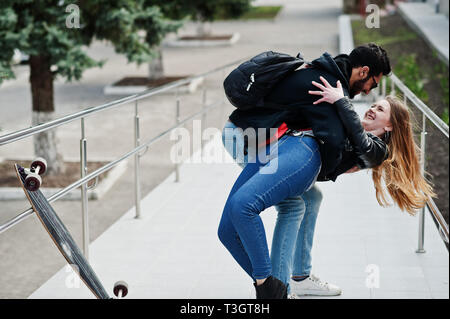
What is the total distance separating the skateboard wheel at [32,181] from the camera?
2.60 m

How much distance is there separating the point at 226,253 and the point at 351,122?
1926 millimetres

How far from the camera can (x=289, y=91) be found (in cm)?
263

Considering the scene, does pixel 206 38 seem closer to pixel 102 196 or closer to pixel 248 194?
pixel 102 196

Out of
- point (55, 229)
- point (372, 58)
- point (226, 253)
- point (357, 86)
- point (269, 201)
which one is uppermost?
point (372, 58)

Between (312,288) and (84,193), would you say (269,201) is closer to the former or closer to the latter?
(312,288)

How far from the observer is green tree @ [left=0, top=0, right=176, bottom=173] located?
773 centimetres

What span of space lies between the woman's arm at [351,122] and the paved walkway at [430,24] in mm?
11062

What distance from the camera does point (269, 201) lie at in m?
2.70

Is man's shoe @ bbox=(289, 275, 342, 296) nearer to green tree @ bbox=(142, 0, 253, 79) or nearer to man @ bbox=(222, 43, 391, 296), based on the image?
man @ bbox=(222, 43, 391, 296)

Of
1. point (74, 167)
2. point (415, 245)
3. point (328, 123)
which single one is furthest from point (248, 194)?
point (74, 167)

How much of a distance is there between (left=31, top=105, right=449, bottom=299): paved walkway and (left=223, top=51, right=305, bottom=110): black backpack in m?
1.38

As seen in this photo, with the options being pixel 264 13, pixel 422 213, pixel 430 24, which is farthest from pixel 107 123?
pixel 264 13

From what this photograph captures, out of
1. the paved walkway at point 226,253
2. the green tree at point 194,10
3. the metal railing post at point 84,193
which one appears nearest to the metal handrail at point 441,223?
the paved walkway at point 226,253

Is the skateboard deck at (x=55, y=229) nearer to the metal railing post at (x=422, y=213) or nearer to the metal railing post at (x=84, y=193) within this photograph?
the metal railing post at (x=84, y=193)
